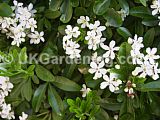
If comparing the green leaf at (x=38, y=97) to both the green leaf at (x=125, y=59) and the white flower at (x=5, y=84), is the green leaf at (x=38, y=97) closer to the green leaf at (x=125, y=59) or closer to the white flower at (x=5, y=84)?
the white flower at (x=5, y=84)

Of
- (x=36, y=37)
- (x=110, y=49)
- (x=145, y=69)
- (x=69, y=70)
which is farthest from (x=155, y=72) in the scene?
(x=36, y=37)

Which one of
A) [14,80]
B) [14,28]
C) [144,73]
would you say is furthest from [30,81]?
[144,73]

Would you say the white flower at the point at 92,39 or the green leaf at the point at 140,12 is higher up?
the green leaf at the point at 140,12

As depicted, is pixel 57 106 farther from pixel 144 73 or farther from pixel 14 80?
pixel 144 73

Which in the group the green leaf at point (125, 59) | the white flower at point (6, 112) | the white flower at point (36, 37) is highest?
the white flower at point (36, 37)

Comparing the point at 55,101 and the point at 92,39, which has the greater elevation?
the point at 92,39

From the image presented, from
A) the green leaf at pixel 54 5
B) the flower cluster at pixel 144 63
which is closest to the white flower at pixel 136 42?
the flower cluster at pixel 144 63

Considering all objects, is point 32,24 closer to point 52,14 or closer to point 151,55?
point 52,14

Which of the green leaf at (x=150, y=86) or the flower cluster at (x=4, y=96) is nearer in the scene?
the green leaf at (x=150, y=86)
